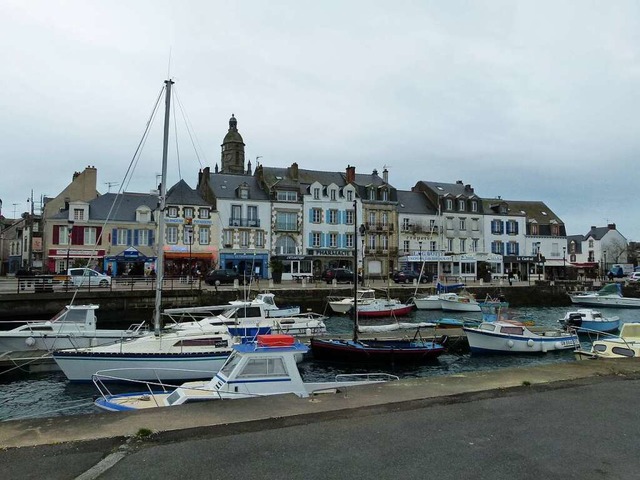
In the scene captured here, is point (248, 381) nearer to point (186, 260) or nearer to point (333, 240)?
point (186, 260)

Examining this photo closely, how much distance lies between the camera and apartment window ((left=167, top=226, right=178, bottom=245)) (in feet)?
140

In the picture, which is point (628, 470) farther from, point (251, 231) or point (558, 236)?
point (558, 236)

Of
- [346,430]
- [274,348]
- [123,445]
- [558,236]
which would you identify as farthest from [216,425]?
[558,236]

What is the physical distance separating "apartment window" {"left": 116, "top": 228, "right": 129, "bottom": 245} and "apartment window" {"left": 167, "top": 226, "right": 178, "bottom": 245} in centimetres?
355

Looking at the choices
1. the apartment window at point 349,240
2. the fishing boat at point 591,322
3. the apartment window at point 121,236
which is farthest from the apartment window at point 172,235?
the fishing boat at point 591,322

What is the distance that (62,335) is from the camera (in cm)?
1695

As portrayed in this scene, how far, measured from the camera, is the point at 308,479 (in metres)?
4.45

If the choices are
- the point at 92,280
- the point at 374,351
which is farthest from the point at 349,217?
the point at 374,351

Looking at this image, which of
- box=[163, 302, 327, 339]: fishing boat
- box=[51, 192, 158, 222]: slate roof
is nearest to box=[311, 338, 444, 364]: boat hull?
box=[163, 302, 327, 339]: fishing boat

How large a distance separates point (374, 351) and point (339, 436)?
1154 centimetres

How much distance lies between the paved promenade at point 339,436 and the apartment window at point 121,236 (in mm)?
38281

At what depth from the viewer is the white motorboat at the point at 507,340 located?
63.5 feet

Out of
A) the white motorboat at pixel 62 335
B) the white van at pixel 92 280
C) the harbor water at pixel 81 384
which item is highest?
the white van at pixel 92 280

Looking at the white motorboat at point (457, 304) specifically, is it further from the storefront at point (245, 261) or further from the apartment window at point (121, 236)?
the apartment window at point (121, 236)
